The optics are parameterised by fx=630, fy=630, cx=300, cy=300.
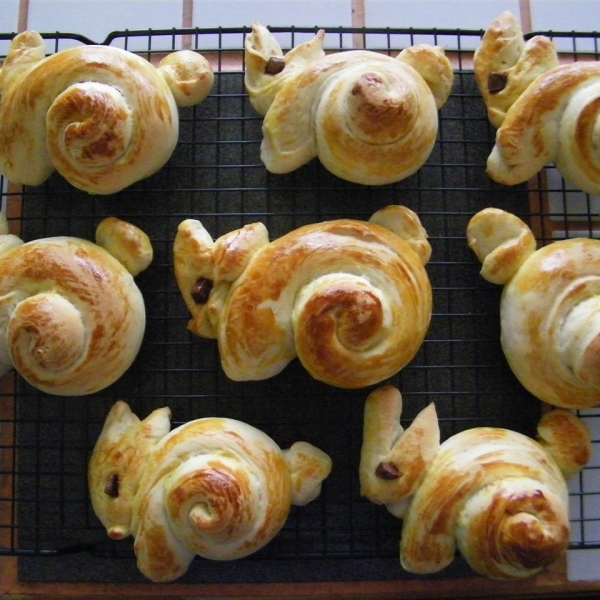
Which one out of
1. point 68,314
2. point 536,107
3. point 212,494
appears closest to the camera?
point 212,494

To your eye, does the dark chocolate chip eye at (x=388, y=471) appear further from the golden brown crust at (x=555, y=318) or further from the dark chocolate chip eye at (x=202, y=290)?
the dark chocolate chip eye at (x=202, y=290)

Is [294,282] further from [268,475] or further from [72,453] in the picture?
[72,453]

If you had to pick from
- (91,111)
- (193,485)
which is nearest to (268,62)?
(91,111)

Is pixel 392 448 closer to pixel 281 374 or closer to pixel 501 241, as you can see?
pixel 281 374

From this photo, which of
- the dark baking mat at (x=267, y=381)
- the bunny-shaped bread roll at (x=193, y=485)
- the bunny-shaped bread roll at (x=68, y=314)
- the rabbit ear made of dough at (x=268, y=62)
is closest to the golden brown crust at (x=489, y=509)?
the dark baking mat at (x=267, y=381)

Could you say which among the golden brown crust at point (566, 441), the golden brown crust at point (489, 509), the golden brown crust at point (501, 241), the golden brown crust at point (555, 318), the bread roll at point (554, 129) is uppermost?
the bread roll at point (554, 129)

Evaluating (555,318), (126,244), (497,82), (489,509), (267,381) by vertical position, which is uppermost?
(497,82)

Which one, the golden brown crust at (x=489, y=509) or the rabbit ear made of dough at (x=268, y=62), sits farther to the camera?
the rabbit ear made of dough at (x=268, y=62)
